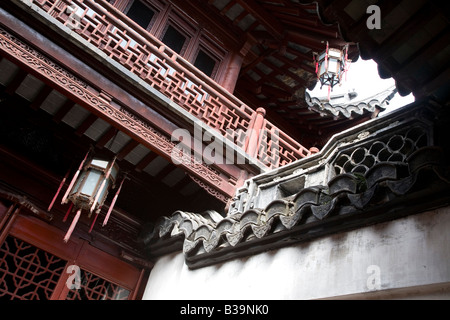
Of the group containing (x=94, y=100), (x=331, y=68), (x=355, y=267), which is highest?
(x=331, y=68)

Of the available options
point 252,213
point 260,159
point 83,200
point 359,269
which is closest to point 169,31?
point 260,159

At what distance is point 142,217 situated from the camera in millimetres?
6691

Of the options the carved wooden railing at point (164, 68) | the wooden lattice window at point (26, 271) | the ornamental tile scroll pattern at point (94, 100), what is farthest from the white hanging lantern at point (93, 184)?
the carved wooden railing at point (164, 68)

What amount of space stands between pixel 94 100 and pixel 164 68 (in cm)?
136

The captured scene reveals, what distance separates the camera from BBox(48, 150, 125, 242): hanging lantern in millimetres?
5078

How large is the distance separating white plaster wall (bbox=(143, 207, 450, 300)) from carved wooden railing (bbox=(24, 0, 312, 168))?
96.9 inches

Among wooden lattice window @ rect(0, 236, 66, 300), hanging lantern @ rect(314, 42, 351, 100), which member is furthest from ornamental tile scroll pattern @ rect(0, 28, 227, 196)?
hanging lantern @ rect(314, 42, 351, 100)

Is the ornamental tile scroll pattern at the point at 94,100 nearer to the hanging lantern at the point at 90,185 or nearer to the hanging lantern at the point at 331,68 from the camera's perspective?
the hanging lantern at the point at 90,185

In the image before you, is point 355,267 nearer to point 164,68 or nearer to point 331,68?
point 164,68

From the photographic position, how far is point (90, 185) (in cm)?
521

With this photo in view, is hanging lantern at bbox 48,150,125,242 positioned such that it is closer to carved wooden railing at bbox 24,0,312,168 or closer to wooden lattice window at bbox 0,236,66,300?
wooden lattice window at bbox 0,236,66,300

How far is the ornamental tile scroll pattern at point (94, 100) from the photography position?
484 cm

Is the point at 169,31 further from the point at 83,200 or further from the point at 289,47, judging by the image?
the point at 83,200

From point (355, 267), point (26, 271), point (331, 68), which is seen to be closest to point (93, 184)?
point (26, 271)
